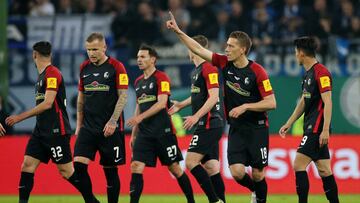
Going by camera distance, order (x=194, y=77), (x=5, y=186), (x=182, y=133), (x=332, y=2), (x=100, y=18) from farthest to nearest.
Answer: (x=332, y=2)
(x=100, y=18)
(x=182, y=133)
(x=5, y=186)
(x=194, y=77)

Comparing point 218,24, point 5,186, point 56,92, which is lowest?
point 5,186

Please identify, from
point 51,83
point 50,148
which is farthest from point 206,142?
point 51,83

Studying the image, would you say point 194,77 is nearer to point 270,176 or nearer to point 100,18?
point 270,176

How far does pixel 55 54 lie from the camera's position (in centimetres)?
1928

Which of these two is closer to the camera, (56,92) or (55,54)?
(56,92)

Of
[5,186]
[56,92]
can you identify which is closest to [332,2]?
[5,186]

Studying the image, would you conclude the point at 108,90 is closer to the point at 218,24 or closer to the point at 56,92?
the point at 56,92

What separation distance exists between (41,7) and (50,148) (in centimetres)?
940

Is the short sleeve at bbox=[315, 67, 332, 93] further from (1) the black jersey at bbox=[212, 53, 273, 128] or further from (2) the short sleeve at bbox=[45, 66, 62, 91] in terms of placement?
(2) the short sleeve at bbox=[45, 66, 62, 91]

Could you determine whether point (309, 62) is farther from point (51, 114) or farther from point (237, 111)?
point (51, 114)

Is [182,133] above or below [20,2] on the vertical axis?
below

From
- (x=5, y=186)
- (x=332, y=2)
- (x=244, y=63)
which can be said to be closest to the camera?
(x=244, y=63)

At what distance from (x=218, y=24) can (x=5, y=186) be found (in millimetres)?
6814

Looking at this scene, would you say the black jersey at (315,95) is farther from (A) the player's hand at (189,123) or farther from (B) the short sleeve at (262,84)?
(A) the player's hand at (189,123)
